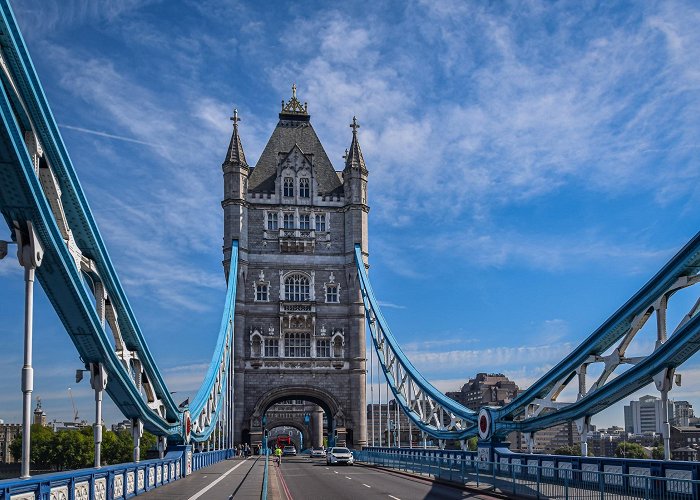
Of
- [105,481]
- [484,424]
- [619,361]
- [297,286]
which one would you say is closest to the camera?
[105,481]

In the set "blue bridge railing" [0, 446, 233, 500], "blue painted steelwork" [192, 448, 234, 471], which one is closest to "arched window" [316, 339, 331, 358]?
"blue painted steelwork" [192, 448, 234, 471]

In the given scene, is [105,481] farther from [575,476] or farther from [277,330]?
[277,330]

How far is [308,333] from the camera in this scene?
65312mm

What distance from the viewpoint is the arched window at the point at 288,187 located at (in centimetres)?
6862

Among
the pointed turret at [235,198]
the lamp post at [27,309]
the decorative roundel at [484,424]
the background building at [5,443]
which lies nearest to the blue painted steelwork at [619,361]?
the decorative roundel at [484,424]

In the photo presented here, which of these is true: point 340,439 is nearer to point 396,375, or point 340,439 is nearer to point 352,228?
point 396,375

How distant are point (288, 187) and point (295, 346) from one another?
13.1 metres

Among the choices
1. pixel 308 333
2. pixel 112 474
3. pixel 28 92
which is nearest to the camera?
pixel 28 92

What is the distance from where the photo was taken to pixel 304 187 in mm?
69000

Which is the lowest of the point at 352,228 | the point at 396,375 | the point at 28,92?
the point at 396,375

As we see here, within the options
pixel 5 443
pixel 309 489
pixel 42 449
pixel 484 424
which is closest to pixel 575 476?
pixel 309 489

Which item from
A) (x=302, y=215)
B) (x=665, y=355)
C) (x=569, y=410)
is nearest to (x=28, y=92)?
(x=665, y=355)

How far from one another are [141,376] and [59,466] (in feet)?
331

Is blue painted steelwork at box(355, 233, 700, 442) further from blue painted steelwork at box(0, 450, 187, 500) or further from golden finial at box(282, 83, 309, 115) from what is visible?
golden finial at box(282, 83, 309, 115)
